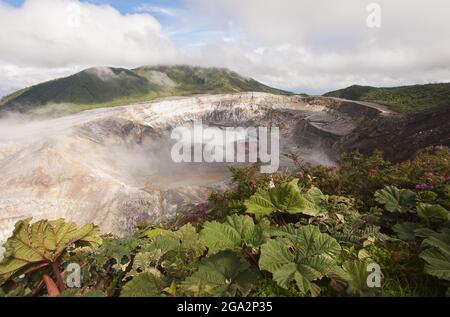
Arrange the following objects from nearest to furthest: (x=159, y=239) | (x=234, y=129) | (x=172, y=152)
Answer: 1. (x=159, y=239)
2. (x=172, y=152)
3. (x=234, y=129)

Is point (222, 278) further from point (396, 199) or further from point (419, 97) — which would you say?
point (419, 97)

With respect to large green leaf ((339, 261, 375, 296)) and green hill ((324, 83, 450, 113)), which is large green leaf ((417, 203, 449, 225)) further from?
green hill ((324, 83, 450, 113))

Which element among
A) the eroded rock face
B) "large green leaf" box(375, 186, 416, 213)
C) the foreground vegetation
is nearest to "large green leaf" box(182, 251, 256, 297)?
the foreground vegetation

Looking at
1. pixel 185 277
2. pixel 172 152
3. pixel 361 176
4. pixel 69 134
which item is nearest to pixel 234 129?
pixel 172 152

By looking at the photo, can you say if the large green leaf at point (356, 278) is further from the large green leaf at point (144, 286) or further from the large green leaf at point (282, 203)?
the large green leaf at point (144, 286)

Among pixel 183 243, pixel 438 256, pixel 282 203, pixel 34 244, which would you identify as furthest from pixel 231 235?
pixel 34 244
